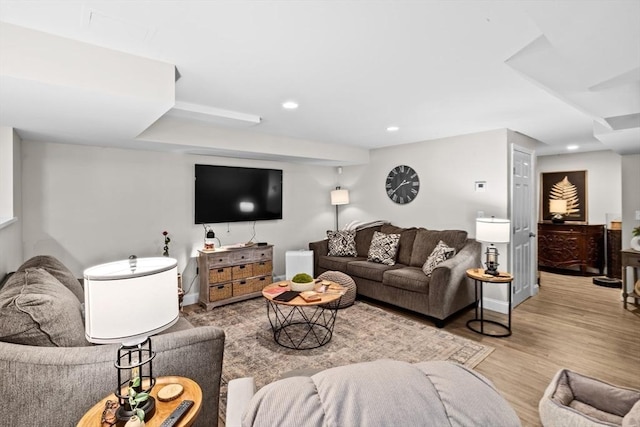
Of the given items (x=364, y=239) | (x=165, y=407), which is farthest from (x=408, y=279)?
(x=165, y=407)

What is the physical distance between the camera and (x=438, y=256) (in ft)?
12.7

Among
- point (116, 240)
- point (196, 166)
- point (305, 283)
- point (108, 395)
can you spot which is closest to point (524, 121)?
point (305, 283)

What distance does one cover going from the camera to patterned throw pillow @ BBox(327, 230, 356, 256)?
5.09 meters

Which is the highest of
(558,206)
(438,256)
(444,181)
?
(444,181)

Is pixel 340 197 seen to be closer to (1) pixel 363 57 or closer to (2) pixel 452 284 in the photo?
(2) pixel 452 284

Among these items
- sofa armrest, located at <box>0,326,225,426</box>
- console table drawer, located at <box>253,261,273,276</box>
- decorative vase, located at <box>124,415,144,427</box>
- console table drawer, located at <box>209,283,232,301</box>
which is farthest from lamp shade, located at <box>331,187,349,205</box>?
decorative vase, located at <box>124,415,144,427</box>

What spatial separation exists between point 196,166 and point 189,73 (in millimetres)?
2207

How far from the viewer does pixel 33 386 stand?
4.26 feet

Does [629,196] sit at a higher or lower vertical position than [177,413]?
higher

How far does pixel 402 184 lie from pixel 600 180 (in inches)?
151

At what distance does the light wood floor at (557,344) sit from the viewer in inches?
96.7

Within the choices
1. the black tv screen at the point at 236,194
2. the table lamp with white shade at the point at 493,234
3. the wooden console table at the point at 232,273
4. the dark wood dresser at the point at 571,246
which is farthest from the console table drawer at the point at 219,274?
the dark wood dresser at the point at 571,246

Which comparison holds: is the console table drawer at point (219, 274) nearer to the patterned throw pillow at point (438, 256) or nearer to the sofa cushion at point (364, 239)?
the sofa cushion at point (364, 239)

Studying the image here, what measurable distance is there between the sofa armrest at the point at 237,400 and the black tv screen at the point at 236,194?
331cm
